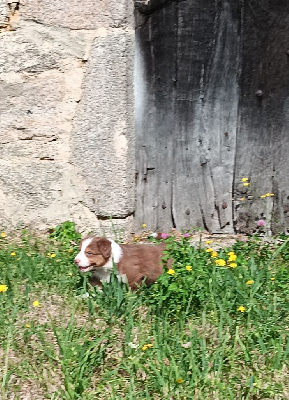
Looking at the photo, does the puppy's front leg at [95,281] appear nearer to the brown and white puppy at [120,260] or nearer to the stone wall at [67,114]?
the brown and white puppy at [120,260]

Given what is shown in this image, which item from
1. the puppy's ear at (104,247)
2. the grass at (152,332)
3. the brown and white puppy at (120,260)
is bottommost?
the grass at (152,332)

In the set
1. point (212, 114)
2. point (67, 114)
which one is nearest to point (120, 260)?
point (67, 114)

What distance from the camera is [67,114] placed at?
13.4ft

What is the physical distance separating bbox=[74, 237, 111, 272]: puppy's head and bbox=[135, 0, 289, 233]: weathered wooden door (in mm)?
880

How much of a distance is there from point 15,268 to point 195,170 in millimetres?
1357

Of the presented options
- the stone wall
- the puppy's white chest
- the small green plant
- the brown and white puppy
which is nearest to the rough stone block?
the stone wall

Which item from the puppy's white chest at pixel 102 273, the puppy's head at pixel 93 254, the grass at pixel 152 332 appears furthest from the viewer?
the puppy's white chest at pixel 102 273

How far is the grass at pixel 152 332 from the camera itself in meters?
2.71

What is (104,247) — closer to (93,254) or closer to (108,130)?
(93,254)

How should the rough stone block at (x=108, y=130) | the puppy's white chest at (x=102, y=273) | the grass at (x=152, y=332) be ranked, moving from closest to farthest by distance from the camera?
1. the grass at (x=152, y=332)
2. the puppy's white chest at (x=102, y=273)
3. the rough stone block at (x=108, y=130)

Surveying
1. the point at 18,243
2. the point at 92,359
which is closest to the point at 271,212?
the point at 18,243

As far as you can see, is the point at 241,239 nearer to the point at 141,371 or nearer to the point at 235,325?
the point at 235,325

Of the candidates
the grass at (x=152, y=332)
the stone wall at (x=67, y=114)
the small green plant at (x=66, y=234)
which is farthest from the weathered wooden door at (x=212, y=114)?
the grass at (x=152, y=332)

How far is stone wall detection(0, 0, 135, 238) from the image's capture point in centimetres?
395
